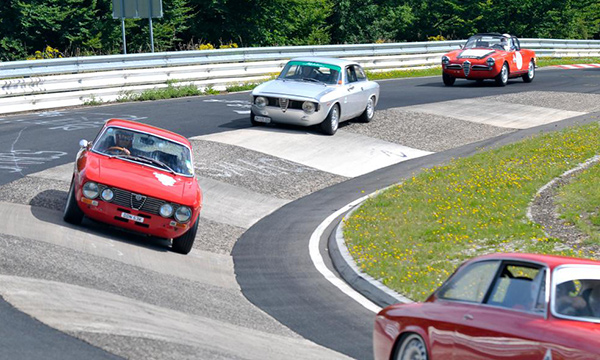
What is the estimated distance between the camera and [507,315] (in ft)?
21.0

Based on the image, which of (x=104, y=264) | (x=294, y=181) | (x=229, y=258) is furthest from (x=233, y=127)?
(x=104, y=264)

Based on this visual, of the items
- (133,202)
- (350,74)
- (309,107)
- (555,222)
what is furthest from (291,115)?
(133,202)

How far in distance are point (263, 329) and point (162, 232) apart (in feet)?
11.5

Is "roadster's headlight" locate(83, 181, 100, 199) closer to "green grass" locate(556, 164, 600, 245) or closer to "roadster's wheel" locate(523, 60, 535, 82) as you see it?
"green grass" locate(556, 164, 600, 245)

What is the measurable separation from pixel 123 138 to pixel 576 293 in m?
8.71

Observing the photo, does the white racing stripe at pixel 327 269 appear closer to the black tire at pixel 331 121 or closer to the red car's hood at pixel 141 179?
the red car's hood at pixel 141 179

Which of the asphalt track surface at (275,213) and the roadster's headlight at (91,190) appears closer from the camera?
the asphalt track surface at (275,213)

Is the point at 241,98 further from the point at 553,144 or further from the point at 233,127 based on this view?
the point at 553,144

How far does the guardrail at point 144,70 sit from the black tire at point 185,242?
12075 millimetres

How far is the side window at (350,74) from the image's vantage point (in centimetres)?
2312

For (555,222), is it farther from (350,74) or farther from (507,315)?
(350,74)

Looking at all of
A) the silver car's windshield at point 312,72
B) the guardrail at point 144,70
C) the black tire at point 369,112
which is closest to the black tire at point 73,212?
the silver car's windshield at point 312,72

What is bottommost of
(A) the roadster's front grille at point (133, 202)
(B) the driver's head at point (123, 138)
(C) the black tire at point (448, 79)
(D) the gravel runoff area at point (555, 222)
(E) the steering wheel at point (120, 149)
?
(C) the black tire at point (448, 79)

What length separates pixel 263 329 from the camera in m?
9.42
